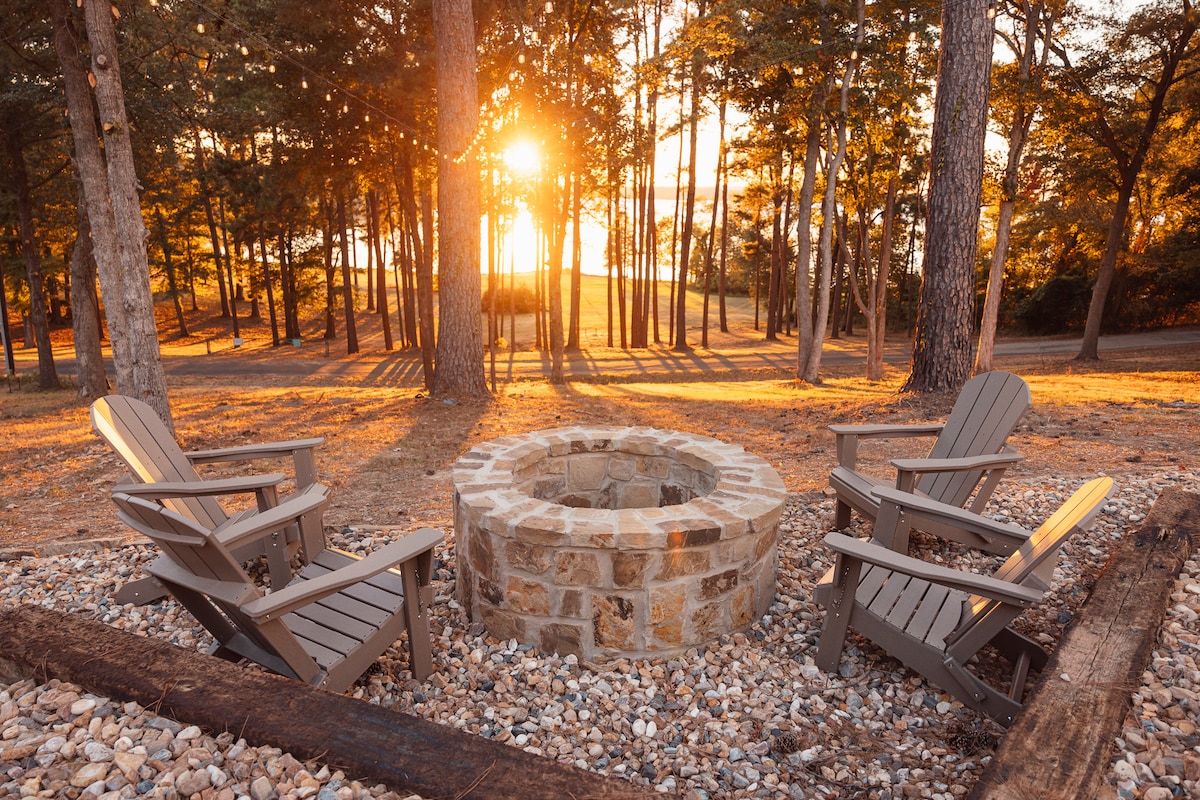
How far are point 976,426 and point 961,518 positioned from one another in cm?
133

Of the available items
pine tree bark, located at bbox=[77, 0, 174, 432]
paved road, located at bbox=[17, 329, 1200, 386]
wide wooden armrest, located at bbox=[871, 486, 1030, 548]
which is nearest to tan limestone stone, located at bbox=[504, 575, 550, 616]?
wide wooden armrest, located at bbox=[871, 486, 1030, 548]

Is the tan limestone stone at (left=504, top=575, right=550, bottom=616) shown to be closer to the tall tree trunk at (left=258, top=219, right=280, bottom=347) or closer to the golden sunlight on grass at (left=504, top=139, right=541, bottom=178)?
the golden sunlight on grass at (left=504, top=139, right=541, bottom=178)

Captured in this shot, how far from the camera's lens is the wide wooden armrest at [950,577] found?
2123 mm

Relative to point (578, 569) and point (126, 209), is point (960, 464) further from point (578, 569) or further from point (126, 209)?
point (126, 209)

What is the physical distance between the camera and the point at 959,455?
3.75 m

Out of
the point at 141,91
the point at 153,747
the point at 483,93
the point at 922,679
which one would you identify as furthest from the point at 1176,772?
the point at 141,91

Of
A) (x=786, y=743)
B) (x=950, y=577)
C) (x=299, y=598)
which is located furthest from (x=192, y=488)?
(x=950, y=577)

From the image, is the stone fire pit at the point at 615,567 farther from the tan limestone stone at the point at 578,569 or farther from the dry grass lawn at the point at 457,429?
the dry grass lawn at the point at 457,429

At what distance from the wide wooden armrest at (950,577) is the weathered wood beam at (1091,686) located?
26 cm

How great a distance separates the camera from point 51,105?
1052cm

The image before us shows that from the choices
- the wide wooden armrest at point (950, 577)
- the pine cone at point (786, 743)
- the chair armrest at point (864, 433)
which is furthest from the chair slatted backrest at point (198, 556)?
the chair armrest at point (864, 433)

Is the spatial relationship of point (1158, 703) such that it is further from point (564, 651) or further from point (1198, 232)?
point (1198, 232)

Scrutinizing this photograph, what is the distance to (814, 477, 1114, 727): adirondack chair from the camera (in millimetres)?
2201

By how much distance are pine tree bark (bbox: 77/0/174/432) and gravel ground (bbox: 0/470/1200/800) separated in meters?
3.55
